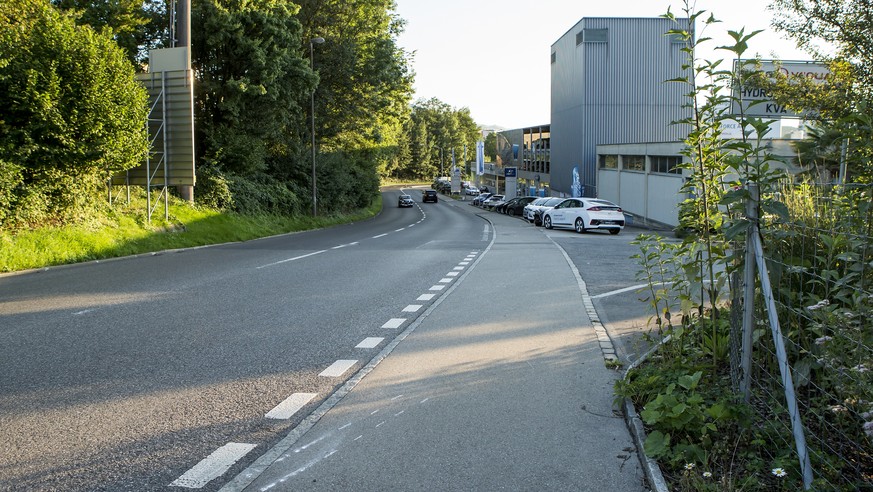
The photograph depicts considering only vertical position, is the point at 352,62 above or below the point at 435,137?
below

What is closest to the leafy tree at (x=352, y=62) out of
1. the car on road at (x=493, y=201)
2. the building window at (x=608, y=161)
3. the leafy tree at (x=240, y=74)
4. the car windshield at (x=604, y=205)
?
the leafy tree at (x=240, y=74)

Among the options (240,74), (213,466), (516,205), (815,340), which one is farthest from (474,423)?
(516,205)

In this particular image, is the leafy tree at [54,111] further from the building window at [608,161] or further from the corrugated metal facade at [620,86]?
the corrugated metal facade at [620,86]

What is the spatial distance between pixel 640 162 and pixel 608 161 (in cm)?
835

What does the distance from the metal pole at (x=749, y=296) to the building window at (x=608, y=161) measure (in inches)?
1772

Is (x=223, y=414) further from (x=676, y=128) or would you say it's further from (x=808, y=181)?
(x=676, y=128)

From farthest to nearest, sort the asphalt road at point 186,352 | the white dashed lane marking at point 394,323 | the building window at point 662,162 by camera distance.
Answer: the building window at point 662,162 < the white dashed lane marking at point 394,323 < the asphalt road at point 186,352

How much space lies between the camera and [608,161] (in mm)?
50656

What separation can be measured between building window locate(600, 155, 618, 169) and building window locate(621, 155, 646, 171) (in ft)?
6.77

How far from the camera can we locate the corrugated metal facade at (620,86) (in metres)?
53.9

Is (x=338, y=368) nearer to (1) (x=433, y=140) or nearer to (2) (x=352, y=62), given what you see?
(2) (x=352, y=62)

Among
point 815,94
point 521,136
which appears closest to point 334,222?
point 815,94

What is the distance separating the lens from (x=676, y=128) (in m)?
53.3

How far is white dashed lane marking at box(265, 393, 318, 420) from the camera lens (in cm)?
530
